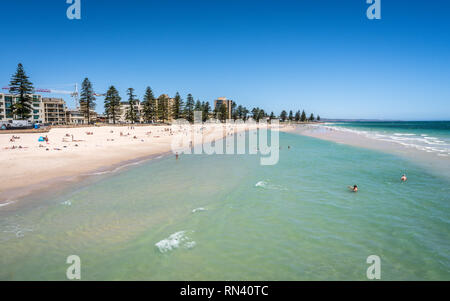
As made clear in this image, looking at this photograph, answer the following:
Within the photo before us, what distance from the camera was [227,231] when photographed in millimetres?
8984

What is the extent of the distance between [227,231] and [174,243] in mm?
2211

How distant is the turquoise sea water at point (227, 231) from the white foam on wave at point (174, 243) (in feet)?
0.12

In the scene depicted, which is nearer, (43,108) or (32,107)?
(32,107)

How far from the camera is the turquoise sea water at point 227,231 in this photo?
21.9 feet

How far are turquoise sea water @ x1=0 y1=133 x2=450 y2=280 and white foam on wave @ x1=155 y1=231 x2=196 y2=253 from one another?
36 mm

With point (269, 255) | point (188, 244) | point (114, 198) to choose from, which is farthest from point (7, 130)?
Result: point (269, 255)

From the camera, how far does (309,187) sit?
1491 centimetres

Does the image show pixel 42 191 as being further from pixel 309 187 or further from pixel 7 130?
pixel 7 130

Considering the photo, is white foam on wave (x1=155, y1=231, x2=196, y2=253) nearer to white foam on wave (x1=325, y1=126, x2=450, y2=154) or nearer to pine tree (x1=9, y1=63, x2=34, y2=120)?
white foam on wave (x1=325, y1=126, x2=450, y2=154)

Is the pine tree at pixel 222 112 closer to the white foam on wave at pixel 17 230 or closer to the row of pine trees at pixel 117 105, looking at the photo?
the row of pine trees at pixel 117 105

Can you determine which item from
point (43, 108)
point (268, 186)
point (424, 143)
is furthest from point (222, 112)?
point (268, 186)

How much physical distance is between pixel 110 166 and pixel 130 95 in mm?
58723

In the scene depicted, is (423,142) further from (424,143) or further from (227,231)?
(227,231)

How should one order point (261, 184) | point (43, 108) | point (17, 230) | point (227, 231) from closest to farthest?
point (17, 230)
point (227, 231)
point (261, 184)
point (43, 108)
